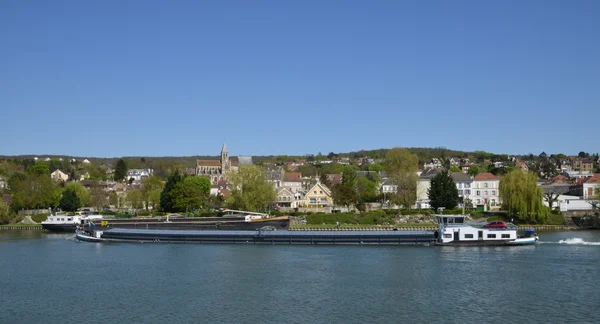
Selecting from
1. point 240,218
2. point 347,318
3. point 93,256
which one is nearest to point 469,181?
point 240,218

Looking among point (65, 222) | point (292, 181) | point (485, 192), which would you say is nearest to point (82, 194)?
point (65, 222)

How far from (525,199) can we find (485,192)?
21.5 m

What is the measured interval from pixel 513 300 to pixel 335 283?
9109 mm

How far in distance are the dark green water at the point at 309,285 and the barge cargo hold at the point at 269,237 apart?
2.75 metres

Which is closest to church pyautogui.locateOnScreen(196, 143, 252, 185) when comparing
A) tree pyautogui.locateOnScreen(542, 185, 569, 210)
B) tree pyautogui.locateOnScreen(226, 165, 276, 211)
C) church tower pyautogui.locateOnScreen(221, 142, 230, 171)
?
church tower pyautogui.locateOnScreen(221, 142, 230, 171)

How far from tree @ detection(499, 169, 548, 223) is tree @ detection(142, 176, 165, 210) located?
170 feet

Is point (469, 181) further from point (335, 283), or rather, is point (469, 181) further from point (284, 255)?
point (335, 283)

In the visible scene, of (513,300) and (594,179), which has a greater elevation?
(594,179)

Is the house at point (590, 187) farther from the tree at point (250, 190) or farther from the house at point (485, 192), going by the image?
the tree at point (250, 190)

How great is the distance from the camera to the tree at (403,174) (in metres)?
82.8

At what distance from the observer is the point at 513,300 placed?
2961 centimetres

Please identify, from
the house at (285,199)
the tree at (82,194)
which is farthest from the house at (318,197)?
the tree at (82,194)

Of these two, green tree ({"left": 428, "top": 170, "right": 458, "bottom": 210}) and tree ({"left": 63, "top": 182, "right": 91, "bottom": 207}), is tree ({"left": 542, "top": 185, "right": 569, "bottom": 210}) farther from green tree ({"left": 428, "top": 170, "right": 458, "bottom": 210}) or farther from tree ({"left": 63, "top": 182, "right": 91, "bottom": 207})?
tree ({"left": 63, "top": 182, "right": 91, "bottom": 207})

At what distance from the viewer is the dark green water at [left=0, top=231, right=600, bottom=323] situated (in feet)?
90.4
